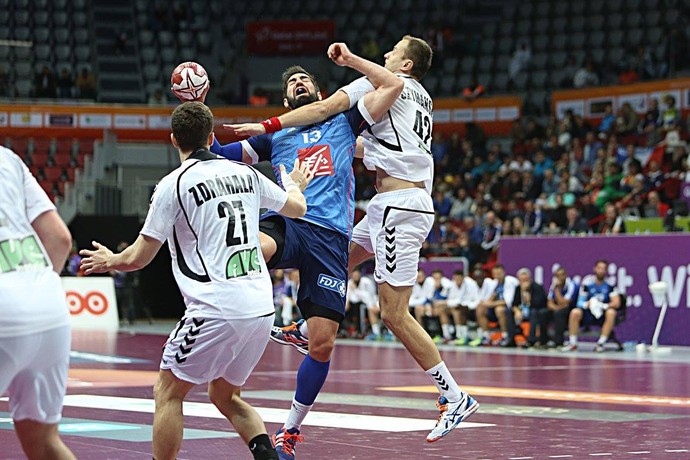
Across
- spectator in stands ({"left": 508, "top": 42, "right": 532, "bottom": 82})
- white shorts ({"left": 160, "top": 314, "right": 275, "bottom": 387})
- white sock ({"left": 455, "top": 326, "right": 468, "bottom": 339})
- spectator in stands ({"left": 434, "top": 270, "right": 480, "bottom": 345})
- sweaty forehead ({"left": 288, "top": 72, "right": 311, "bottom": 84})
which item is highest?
spectator in stands ({"left": 508, "top": 42, "right": 532, "bottom": 82})

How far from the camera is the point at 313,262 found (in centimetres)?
673

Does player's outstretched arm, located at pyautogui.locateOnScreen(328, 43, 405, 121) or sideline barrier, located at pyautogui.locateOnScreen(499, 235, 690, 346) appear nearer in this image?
player's outstretched arm, located at pyautogui.locateOnScreen(328, 43, 405, 121)

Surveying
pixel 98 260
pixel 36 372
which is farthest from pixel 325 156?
pixel 36 372

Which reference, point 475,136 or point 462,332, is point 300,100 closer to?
point 462,332

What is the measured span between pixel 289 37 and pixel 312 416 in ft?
93.4

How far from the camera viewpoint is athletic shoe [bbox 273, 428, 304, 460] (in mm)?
6441

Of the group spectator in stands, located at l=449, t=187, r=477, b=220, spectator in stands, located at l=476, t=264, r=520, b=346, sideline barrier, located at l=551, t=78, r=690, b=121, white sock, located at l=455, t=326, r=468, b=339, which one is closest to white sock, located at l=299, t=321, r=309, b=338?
spectator in stands, located at l=476, t=264, r=520, b=346

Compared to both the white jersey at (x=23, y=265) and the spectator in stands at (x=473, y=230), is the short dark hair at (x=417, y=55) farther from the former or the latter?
the spectator in stands at (x=473, y=230)

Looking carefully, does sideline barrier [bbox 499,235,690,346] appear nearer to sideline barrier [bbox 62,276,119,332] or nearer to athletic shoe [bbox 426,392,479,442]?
sideline barrier [bbox 62,276,119,332]

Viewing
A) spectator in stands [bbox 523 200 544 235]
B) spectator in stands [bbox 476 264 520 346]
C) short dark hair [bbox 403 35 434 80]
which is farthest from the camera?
spectator in stands [bbox 523 200 544 235]

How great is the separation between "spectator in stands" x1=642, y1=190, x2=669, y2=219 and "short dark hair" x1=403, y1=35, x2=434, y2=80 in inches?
561

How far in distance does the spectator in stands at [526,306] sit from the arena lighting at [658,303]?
1.73 meters

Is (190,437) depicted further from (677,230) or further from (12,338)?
(677,230)

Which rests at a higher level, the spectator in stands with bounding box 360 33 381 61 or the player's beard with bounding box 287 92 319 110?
the spectator in stands with bounding box 360 33 381 61
